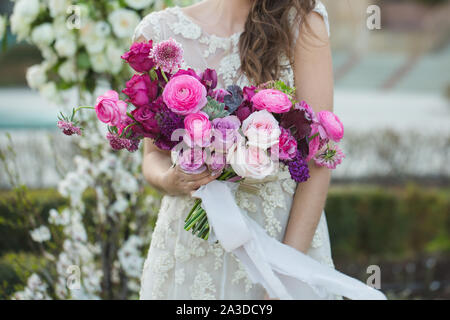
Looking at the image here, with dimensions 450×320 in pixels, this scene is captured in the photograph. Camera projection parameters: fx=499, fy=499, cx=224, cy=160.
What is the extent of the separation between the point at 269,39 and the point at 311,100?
25 cm

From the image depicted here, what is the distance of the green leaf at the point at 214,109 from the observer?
121 cm

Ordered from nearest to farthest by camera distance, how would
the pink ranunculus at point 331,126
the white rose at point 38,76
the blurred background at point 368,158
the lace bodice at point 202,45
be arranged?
the pink ranunculus at point 331,126 → the lace bodice at point 202,45 → the white rose at point 38,76 → the blurred background at point 368,158

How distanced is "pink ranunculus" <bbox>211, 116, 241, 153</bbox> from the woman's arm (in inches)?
15.9

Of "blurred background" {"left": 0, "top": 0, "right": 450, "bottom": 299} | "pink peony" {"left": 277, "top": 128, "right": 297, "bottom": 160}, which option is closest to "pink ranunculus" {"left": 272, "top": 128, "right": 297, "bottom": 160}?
"pink peony" {"left": 277, "top": 128, "right": 297, "bottom": 160}

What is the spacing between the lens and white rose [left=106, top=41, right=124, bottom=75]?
104 inches

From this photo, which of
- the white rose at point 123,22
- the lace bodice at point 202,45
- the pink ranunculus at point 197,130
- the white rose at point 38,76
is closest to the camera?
the pink ranunculus at point 197,130

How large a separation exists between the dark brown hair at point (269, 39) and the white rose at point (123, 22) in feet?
3.67

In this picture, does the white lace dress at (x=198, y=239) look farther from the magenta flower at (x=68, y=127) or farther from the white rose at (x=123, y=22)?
the white rose at (x=123, y=22)

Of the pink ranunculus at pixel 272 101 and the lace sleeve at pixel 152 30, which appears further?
the lace sleeve at pixel 152 30

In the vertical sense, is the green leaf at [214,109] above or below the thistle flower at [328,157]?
above

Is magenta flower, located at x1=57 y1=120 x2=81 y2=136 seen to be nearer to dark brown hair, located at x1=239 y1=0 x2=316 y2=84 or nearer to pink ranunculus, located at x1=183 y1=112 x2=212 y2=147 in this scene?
pink ranunculus, located at x1=183 y1=112 x2=212 y2=147

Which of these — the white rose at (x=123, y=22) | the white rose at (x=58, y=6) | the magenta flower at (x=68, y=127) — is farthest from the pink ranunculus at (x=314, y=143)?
the white rose at (x=58, y=6)

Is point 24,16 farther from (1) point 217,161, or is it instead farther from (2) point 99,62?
(1) point 217,161

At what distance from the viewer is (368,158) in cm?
625
